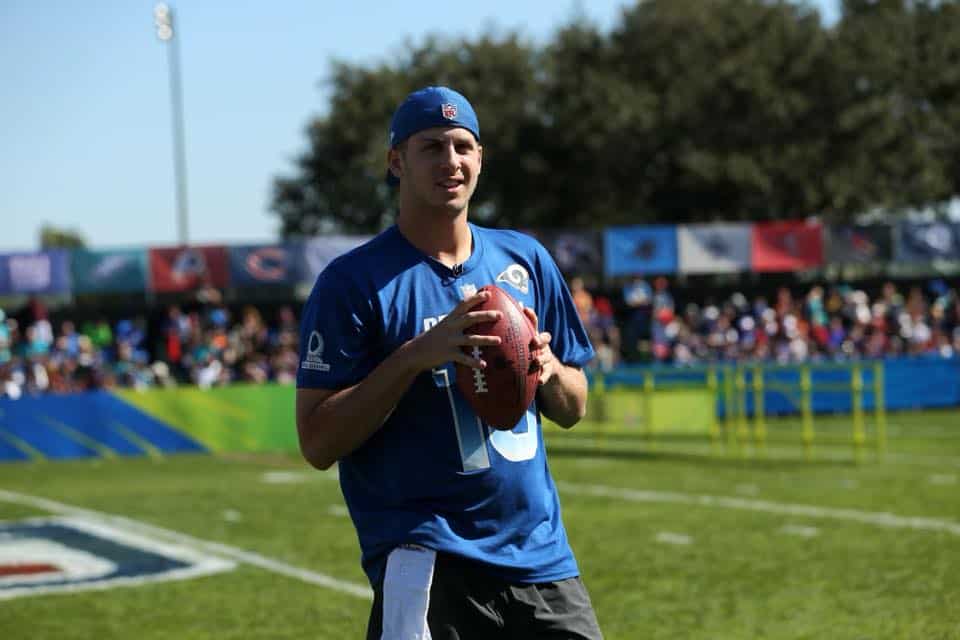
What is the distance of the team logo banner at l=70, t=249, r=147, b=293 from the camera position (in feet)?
88.8

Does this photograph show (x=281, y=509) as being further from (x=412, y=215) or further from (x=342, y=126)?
(x=342, y=126)

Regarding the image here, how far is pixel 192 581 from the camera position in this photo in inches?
361

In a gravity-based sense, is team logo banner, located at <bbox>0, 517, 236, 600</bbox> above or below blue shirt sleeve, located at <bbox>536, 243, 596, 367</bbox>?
below

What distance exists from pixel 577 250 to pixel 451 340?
2690cm

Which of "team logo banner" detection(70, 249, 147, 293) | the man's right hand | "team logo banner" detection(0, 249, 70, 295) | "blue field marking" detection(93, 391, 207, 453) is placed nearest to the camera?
the man's right hand

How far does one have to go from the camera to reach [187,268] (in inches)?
1085

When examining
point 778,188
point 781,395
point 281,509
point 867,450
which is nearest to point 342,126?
point 778,188

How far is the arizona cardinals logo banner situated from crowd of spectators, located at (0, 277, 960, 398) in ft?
1.64

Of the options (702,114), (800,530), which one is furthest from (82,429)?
(702,114)

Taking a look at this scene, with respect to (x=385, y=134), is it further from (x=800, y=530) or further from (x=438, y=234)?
(x=438, y=234)

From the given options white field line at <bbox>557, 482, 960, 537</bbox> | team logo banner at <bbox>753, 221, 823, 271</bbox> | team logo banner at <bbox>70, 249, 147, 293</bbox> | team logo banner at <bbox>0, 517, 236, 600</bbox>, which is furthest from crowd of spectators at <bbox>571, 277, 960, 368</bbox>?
team logo banner at <bbox>0, 517, 236, 600</bbox>

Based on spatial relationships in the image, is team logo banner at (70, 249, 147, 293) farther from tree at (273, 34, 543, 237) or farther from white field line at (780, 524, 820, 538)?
tree at (273, 34, 543, 237)

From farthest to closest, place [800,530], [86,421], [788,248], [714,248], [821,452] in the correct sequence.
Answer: [788,248], [714,248], [86,421], [821,452], [800,530]

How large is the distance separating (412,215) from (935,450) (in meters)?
15.7
